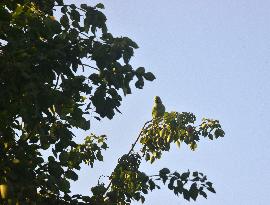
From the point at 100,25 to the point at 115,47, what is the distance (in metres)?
0.42

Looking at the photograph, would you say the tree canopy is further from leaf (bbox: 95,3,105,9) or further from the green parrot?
the green parrot

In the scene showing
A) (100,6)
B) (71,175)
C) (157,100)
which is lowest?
(71,175)

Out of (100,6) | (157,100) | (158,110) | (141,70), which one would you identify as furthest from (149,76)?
(157,100)

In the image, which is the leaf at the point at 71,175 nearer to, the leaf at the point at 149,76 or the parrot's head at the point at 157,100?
the leaf at the point at 149,76

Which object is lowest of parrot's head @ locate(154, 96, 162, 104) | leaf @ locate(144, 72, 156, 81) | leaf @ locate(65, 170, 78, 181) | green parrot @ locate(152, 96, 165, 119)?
leaf @ locate(65, 170, 78, 181)

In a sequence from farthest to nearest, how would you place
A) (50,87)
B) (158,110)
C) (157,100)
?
(157,100) → (158,110) → (50,87)

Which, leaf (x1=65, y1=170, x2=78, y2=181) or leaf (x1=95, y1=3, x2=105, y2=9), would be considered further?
leaf (x1=65, y1=170, x2=78, y2=181)

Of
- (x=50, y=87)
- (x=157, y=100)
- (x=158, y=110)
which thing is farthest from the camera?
(x=157, y=100)

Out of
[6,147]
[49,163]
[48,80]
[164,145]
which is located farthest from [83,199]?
[164,145]

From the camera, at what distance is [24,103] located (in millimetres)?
3453

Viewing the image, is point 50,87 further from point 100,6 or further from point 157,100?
point 157,100

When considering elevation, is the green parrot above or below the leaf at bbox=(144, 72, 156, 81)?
above

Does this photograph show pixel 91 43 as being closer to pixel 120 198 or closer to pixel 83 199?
pixel 83 199

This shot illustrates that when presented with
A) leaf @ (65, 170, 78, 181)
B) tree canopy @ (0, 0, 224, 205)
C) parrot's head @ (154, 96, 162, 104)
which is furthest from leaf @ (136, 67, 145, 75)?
parrot's head @ (154, 96, 162, 104)
